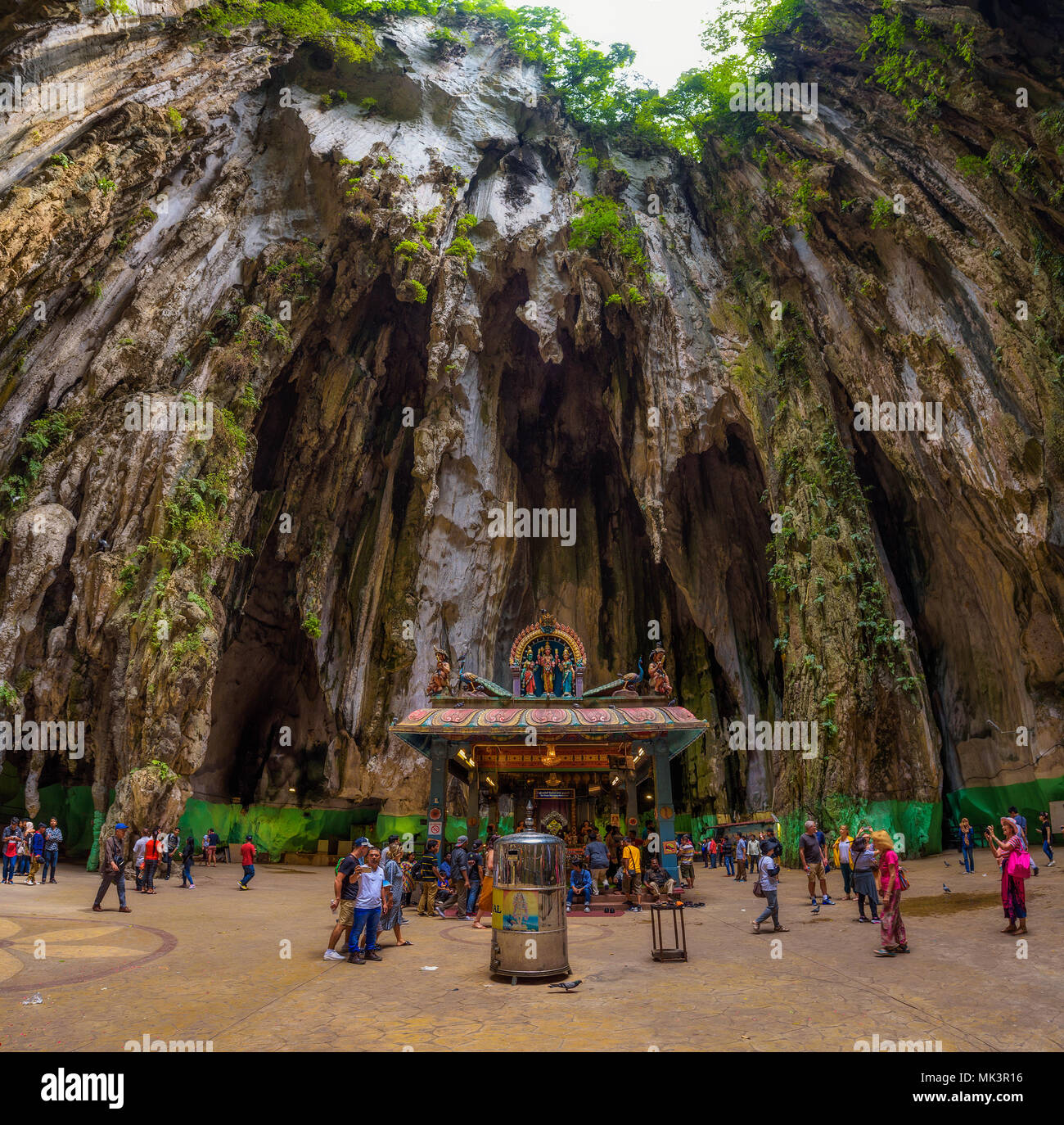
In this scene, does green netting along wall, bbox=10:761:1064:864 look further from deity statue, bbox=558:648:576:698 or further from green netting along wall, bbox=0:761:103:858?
deity statue, bbox=558:648:576:698

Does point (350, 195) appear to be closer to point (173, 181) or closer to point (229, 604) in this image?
point (173, 181)

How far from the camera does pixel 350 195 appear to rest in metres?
23.2

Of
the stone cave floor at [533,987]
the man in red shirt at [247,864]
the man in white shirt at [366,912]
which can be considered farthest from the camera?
the man in red shirt at [247,864]

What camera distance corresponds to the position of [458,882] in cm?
1370

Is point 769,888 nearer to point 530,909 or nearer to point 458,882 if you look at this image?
point 530,909

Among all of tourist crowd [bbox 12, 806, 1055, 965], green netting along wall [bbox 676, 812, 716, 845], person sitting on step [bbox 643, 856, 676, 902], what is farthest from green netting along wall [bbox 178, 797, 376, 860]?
person sitting on step [bbox 643, 856, 676, 902]

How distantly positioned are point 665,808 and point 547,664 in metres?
6.48

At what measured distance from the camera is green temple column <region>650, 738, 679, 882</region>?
46.3ft

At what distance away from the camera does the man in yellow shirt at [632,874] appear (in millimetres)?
13641

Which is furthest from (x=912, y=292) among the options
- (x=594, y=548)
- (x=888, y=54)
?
(x=594, y=548)

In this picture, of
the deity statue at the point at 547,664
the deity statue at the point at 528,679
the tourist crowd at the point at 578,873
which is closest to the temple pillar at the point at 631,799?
the tourist crowd at the point at 578,873

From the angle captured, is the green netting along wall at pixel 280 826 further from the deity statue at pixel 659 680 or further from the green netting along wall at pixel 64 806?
the deity statue at pixel 659 680

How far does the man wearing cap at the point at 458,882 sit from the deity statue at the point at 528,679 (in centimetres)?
626

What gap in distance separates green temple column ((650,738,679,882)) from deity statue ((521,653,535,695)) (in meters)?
5.57
